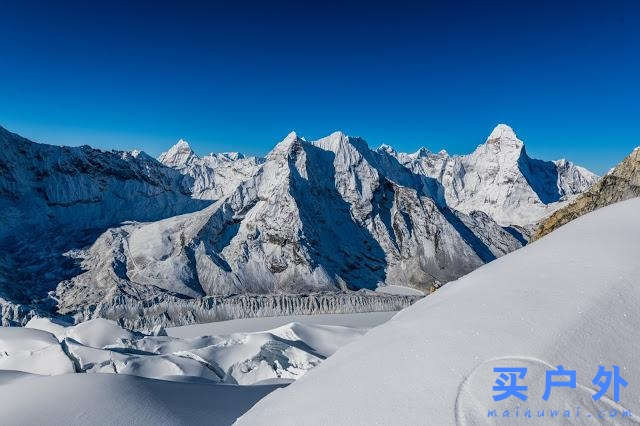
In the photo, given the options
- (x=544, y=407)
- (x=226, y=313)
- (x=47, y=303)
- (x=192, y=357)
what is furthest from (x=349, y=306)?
(x=544, y=407)

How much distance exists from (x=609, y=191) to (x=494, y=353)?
30.7 meters

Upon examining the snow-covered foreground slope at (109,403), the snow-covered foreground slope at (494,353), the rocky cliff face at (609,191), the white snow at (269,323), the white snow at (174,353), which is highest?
the rocky cliff face at (609,191)

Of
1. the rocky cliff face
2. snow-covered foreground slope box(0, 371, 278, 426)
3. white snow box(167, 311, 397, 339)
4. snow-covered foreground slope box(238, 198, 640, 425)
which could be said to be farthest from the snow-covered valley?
white snow box(167, 311, 397, 339)

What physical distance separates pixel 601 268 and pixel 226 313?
14402cm

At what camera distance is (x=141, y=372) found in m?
35.2

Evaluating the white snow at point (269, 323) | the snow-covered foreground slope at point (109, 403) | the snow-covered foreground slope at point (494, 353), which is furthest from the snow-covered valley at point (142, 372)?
the white snow at point (269, 323)

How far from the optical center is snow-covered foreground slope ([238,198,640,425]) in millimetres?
7277

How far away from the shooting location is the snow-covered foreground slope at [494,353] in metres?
7.28

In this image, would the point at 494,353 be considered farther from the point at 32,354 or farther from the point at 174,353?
the point at 174,353

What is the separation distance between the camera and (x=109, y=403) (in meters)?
15.4

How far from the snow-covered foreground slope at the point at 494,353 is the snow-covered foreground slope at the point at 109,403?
7.66m

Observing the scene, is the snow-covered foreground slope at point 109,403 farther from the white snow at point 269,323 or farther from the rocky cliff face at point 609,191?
the white snow at point 269,323

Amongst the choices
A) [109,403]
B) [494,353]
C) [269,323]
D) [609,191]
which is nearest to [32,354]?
[109,403]

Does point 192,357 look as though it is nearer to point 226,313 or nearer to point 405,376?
point 405,376
